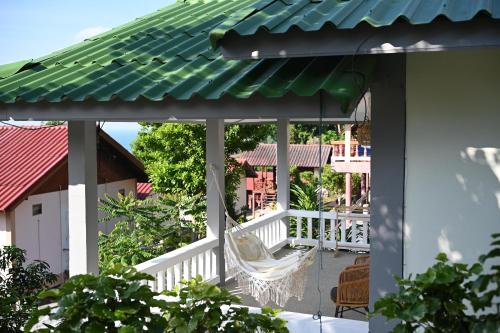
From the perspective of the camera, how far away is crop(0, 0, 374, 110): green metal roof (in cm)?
288

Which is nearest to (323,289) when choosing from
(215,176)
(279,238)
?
(215,176)

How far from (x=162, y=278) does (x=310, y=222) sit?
3837mm

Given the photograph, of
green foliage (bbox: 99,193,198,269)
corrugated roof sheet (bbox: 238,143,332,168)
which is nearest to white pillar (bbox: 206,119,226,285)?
green foliage (bbox: 99,193,198,269)

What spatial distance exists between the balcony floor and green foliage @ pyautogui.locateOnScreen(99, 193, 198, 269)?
2.41 metres

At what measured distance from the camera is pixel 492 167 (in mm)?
2971

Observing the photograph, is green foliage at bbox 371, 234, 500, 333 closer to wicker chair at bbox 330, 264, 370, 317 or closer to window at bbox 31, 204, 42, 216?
wicker chair at bbox 330, 264, 370, 317

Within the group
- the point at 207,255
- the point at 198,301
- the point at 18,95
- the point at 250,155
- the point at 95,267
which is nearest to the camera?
the point at 198,301

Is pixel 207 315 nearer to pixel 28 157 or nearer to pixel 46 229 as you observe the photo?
pixel 46 229

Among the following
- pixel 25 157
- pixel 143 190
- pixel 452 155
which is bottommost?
pixel 143 190

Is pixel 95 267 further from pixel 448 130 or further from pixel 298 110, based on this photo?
pixel 448 130

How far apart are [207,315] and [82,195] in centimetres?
245

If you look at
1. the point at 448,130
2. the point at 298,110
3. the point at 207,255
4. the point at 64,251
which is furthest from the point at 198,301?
the point at 64,251

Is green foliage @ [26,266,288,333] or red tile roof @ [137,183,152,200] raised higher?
green foliage @ [26,266,288,333]

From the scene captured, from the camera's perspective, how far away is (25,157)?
1744cm
